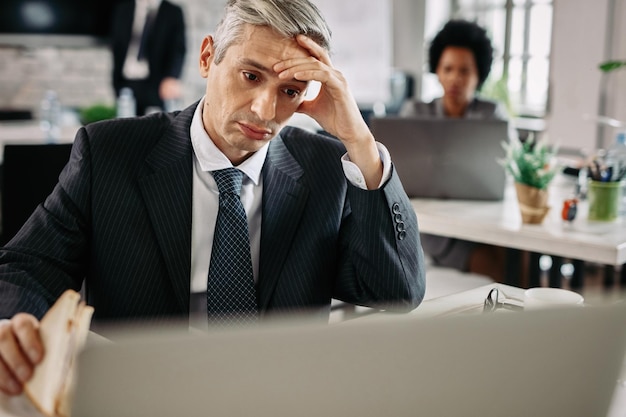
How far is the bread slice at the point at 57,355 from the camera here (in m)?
0.72

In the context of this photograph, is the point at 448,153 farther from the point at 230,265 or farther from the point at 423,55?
the point at 423,55

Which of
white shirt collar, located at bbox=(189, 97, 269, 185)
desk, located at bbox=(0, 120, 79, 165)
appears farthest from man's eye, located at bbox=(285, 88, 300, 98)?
desk, located at bbox=(0, 120, 79, 165)

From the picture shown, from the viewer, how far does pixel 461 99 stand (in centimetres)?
313

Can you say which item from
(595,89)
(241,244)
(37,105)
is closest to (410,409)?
(241,244)

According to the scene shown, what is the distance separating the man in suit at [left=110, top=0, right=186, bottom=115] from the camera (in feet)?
18.5

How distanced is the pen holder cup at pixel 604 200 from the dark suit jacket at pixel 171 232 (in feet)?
3.15

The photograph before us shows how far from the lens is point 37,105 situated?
709cm

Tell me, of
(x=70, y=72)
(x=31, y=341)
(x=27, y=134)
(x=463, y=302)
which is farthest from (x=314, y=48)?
(x=70, y=72)

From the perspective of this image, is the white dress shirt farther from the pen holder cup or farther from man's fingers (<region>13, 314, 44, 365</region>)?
the pen holder cup

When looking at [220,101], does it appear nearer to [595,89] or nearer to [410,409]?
[410,409]

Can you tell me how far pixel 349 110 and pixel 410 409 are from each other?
0.84 metres

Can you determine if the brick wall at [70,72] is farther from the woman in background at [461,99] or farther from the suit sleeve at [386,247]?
the suit sleeve at [386,247]

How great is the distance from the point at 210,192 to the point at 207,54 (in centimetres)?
25

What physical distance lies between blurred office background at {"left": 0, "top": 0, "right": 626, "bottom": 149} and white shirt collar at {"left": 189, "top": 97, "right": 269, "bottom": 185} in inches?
102
